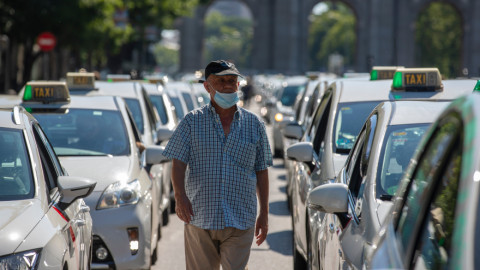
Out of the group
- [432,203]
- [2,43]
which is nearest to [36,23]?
[2,43]

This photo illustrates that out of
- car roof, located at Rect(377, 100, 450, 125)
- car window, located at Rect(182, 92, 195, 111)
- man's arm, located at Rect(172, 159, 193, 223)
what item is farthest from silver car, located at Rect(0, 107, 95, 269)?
car window, located at Rect(182, 92, 195, 111)

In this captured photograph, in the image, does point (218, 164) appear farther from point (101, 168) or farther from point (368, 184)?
point (101, 168)

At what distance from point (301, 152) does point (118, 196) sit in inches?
61.5

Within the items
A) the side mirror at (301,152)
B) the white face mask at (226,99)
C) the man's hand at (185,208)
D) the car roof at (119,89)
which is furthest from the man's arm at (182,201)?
the car roof at (119,89)

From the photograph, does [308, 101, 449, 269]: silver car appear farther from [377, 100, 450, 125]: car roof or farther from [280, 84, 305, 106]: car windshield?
[280, 84, 305, 106]: car windshield

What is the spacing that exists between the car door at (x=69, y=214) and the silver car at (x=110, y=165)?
158 cm

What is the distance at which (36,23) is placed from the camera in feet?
119

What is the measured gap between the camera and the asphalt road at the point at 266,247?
980 centimetres

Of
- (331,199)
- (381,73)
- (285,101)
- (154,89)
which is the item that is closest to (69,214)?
(331,199)

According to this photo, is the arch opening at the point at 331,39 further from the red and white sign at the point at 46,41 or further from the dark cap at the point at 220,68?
the dark cap at the point at 220,68

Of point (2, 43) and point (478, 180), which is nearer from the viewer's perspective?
point (478, 180)

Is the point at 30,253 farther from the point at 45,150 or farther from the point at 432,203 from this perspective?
the point at 432,203

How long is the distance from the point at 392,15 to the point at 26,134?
Answer: 305 ft

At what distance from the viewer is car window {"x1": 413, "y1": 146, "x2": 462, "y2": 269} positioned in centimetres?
281
